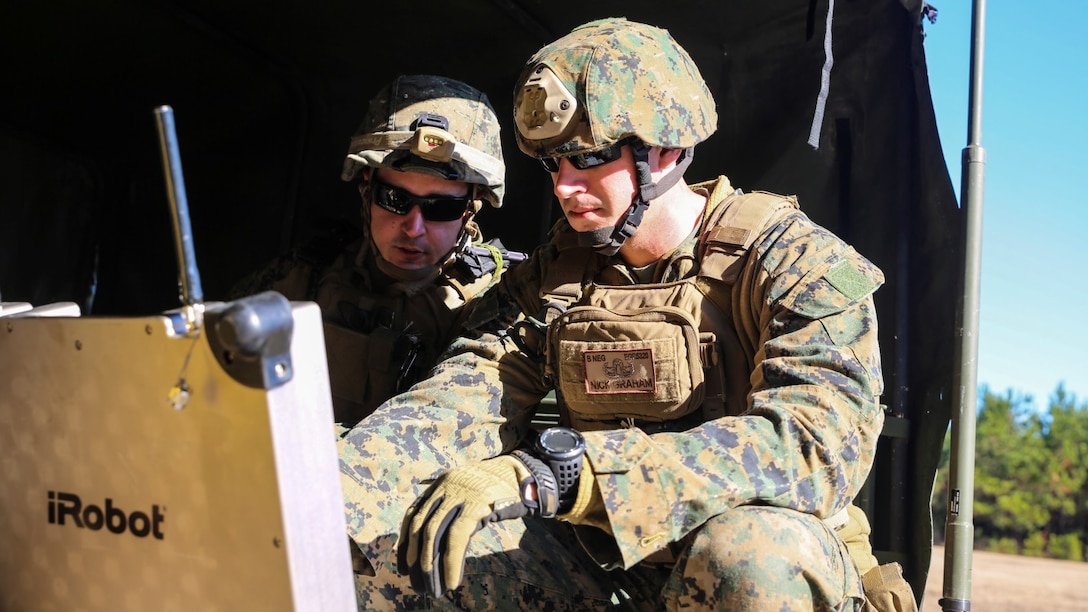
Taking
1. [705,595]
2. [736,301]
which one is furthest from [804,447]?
[736,301]

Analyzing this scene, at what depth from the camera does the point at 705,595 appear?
196 centimetres

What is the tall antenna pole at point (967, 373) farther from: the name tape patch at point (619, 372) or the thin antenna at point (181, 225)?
the thin antenna at point (181, 225)

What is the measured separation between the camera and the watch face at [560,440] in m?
1.88

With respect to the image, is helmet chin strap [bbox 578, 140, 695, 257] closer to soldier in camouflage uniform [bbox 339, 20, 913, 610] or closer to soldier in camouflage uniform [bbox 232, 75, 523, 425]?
soldier in camouflage uniform [bbox 339, 20, 913, 610]

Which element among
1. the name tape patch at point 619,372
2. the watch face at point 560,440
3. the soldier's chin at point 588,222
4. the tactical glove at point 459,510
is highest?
the soldier's chin at point 588,222

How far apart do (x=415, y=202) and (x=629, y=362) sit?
3.58 feet

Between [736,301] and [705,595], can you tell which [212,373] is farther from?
[736,301]

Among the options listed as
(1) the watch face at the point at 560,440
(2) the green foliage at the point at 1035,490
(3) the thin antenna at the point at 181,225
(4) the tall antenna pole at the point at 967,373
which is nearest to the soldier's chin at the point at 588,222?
(1) the watch face at the point at 560,440

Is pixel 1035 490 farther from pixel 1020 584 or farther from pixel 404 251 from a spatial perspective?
pixel 404 251

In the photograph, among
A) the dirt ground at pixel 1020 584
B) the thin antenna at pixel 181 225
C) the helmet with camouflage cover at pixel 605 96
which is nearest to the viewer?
the thin antenna at pixel 181 225

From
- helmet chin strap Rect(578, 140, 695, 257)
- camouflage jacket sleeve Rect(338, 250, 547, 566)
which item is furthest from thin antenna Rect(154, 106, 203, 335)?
helmet chin strap Rect(578, 140, 695, 257)

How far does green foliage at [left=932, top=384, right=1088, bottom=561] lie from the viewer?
48.2 feet

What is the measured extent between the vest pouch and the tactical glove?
1.97ft

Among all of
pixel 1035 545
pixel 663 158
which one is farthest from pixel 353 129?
pixel 1035 545
